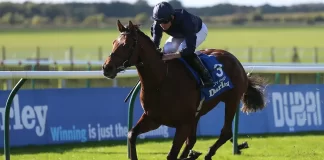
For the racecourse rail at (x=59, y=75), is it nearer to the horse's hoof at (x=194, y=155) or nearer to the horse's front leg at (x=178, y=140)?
the horse's hoof at (x=194, y=155)

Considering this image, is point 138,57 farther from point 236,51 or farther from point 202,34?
point 236,51

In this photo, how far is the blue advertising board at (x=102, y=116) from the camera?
1010 cm

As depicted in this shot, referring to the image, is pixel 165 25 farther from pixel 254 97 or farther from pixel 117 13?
pixel 117 13

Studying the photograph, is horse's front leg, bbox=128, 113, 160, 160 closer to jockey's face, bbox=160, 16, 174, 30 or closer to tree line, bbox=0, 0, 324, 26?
jockey's face, bbox=160, 16, 174, 30

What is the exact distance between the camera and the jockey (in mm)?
7402

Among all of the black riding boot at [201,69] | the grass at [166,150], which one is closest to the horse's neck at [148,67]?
the black riding boot at [201,69]

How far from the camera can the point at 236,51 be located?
44.3 m

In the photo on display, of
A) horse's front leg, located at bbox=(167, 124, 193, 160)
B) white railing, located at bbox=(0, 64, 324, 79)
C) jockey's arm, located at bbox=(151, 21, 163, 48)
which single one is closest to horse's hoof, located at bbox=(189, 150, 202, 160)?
Result: horse's front leg, located at bbox=(167, 124, 193, 160)

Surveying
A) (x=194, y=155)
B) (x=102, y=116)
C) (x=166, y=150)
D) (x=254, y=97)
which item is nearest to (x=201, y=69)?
(x=194, y=155)

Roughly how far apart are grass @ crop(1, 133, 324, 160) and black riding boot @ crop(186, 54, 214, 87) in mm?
1511

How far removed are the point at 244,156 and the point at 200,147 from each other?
113 cm

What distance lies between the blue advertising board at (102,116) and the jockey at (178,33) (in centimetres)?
283

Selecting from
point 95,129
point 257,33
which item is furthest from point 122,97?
point 257,33

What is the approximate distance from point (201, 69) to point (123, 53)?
122cm
